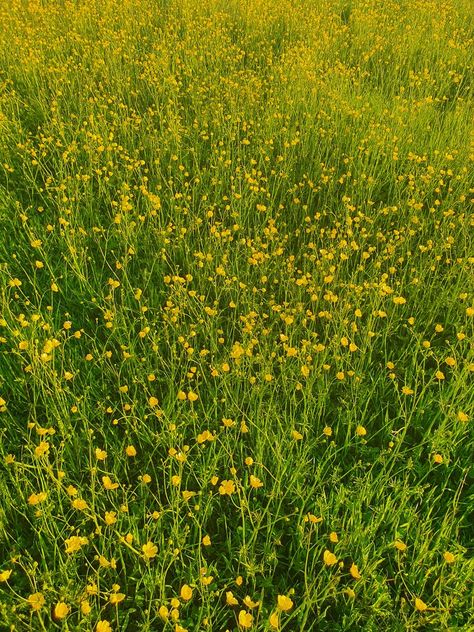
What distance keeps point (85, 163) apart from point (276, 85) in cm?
209

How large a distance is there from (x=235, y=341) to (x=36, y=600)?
147cm

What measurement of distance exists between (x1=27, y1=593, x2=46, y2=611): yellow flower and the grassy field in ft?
0.04

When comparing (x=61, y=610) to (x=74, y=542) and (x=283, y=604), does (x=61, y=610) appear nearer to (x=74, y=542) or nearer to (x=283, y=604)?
(x=74, y=542)

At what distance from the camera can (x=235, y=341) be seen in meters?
2.62

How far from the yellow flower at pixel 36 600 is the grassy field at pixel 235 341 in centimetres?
1

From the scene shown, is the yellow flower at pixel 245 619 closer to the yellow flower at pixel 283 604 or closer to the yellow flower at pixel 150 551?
the yellow flower at pixel 283 604

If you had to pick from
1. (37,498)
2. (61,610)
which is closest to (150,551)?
(61,610)

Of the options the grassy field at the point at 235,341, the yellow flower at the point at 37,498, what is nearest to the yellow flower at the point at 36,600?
the grassy field at the point at 235,341

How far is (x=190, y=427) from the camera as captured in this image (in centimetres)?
224

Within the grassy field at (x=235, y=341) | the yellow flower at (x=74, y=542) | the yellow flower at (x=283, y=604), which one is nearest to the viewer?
the yellow flower at (x=283, y=604)

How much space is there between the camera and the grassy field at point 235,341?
1.72m

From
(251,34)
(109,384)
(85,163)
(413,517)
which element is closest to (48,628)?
(109,384)

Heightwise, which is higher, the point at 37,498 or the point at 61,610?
the point at 37,498

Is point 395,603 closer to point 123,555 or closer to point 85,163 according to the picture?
point 123,555
